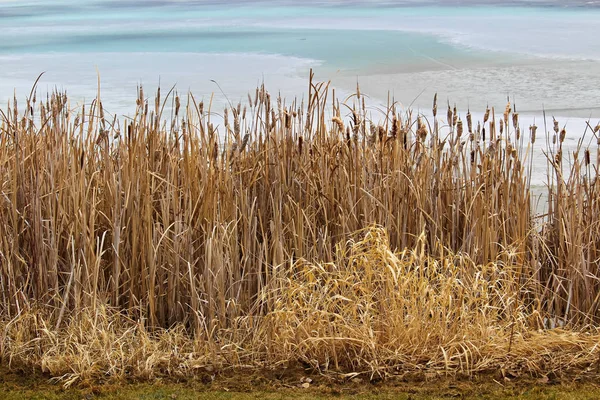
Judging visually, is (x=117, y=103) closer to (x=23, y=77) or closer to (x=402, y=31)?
(x=23, y=77)

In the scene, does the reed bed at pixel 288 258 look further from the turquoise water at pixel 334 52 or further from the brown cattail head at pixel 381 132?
the turquoise water at pixel 334 52

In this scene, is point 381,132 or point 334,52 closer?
point 381,132

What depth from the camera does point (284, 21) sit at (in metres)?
14.0

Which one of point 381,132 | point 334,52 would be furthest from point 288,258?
point 334,52

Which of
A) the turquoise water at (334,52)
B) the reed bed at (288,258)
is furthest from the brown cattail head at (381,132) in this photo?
the turquoise water at (334,52)

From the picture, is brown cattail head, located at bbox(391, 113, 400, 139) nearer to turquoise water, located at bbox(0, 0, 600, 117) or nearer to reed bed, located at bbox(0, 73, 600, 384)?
reed bed, located at bbox(0, 73, 600, 384)

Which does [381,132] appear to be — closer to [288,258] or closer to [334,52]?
[288,258]

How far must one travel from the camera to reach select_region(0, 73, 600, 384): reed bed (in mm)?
2623

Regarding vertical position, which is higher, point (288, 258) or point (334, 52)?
point (334, 52)

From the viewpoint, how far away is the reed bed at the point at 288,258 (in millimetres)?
2623

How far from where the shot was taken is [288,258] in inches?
116

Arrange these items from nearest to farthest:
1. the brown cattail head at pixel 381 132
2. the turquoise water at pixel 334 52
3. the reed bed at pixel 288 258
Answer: the reed bed at pixel 288 258 → the brown cattail head at pixel 381 132 → the turquoise water at pixel 334 52

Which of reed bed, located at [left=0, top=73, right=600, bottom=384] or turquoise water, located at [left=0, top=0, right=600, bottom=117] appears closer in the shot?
reed bed, located at [left=0, top=73, right=600, bottom=384]

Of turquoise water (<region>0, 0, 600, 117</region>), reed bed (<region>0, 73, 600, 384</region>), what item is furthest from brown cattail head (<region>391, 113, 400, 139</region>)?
turquoise water (<region>0, 0, 600, 117</region>)
